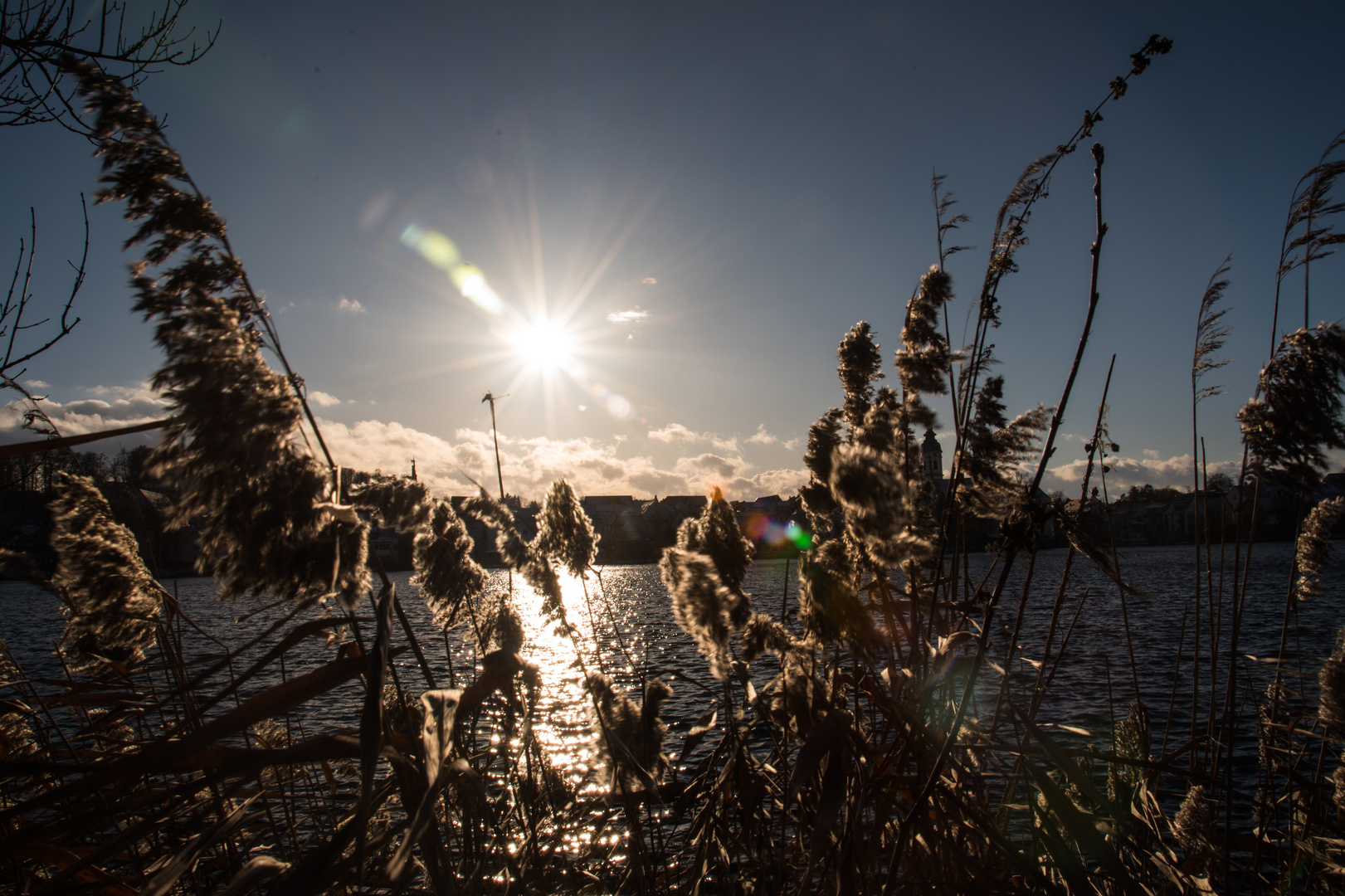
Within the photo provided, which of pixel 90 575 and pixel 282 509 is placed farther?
pixel 90 575

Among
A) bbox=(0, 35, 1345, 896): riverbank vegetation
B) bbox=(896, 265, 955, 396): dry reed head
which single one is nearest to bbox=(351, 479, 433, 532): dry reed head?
bbox=(0, 35, 1345, 896): riverbank vegetation

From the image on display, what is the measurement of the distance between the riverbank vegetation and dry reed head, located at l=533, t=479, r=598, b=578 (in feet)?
0.04

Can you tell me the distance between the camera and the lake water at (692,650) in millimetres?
4164

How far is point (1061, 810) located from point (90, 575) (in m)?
2.95

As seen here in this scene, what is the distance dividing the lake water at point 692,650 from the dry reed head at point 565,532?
28 cm

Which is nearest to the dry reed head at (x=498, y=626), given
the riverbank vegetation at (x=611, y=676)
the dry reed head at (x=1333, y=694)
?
the riverbank vegetation at (x=611, y=676)

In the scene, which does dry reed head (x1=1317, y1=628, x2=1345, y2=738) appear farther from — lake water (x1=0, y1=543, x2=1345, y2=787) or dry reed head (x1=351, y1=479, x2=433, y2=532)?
dry reed head (x1=351, y1=479, x2=433, y2=532)

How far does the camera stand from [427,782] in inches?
36.0

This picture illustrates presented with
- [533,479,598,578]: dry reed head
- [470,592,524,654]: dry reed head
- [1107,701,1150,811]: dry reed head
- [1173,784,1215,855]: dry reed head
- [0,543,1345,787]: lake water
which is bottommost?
[0,543,1345,787]: lake water

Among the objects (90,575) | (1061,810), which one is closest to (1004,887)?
(1061,810)

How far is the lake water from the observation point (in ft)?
13.7

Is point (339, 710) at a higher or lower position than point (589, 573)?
lower

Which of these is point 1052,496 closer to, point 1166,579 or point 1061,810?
point 1061,810

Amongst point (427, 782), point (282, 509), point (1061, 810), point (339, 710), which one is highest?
point (282, 509)
